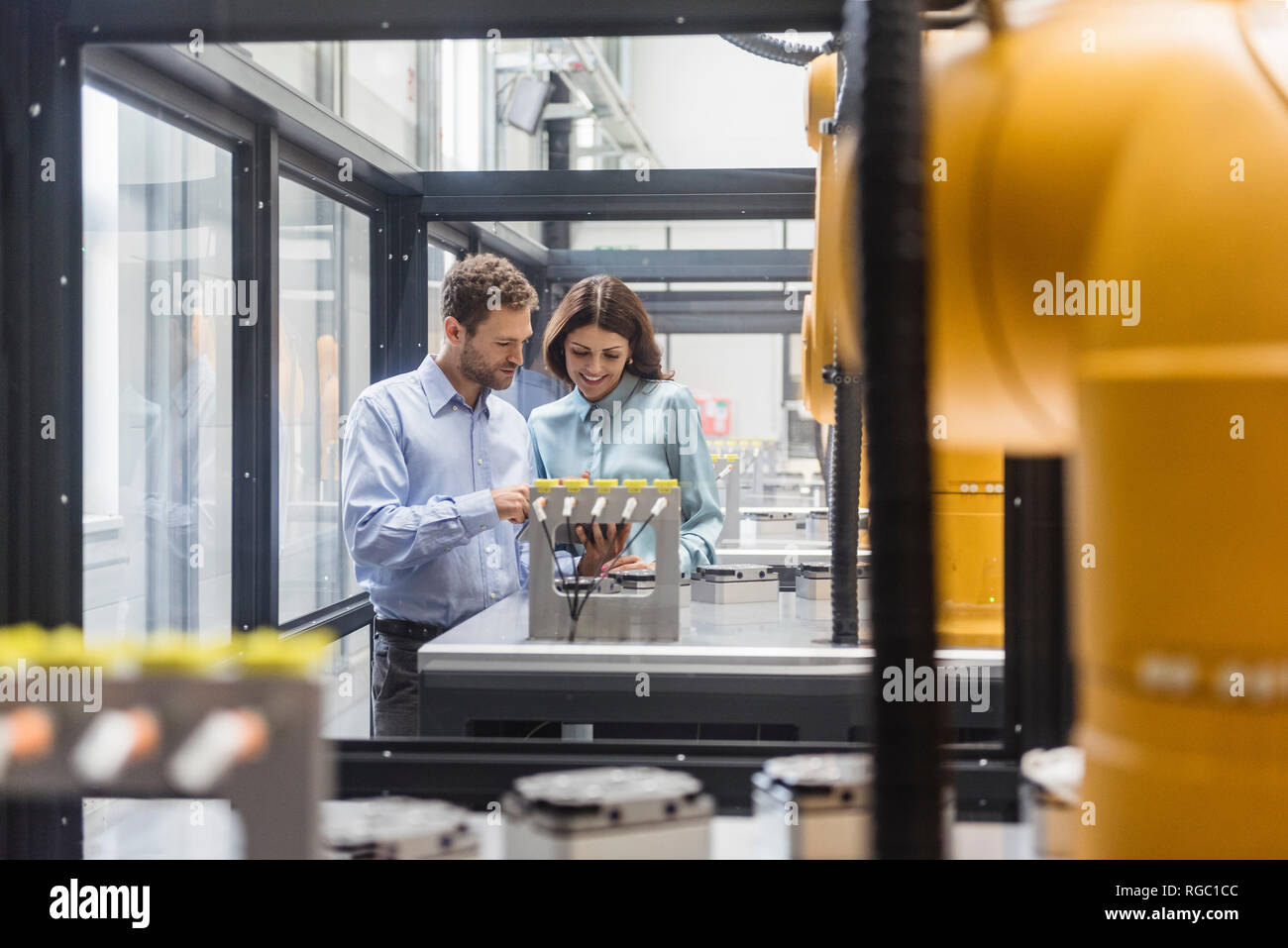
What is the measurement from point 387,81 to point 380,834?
435cm

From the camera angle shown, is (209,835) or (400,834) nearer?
(400,834)

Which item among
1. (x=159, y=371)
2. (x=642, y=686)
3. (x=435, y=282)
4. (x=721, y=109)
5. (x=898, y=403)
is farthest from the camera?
(x=435, y=282)

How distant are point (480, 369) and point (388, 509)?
40cm

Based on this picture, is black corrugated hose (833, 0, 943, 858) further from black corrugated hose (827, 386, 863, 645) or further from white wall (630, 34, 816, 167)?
white wall (630, 34, 816, 167)

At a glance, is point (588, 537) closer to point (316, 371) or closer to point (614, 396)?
point (614, 396)

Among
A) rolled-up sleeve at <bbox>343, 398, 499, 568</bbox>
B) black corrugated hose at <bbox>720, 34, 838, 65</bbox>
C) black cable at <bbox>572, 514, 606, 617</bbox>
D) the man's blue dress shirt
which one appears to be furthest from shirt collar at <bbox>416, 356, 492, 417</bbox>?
black corrugated hose at <bbox>720, 34, 838, 65</bbox>

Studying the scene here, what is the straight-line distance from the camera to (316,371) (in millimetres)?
4191

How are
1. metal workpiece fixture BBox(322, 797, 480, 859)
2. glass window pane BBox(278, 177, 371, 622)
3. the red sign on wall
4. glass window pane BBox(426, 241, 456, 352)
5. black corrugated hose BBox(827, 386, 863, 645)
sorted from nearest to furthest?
metal workpiece fixture BBox(322, 797, 480, 859) < black corrugated hose BBox(827, 386, 863, 645) < glass window pane BBox(278, 177, 371, 622) < glass window pane BBox(426, 241, 456, 352) < the red sign on wall

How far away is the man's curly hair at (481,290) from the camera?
2.43 m

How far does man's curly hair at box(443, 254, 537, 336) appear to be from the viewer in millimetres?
2432

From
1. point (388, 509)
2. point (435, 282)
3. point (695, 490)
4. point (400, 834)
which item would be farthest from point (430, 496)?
point (435, 282)

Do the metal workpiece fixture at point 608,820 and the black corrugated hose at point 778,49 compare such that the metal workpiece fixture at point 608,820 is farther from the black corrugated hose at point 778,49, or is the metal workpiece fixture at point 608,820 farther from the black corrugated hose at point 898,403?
the black corrugated hose at point 778,49

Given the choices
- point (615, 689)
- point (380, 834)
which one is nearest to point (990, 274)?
point (380, 834)
